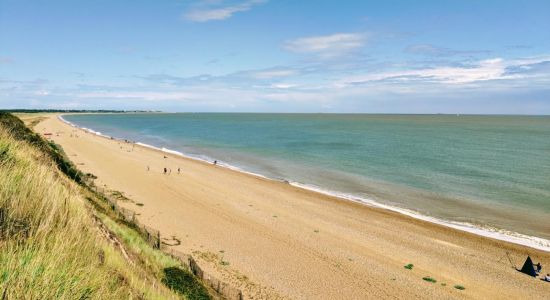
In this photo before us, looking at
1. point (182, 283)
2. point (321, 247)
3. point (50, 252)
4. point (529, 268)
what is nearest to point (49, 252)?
point (50, 252)

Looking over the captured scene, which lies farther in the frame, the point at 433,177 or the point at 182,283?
the point at 433,177

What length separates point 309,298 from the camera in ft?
42.9

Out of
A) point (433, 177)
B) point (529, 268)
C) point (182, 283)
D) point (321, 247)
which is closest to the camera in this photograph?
point (182, 283)

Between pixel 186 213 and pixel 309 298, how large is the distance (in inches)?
465

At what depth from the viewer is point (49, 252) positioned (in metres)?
4.32

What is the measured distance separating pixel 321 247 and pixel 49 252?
15.2 meters

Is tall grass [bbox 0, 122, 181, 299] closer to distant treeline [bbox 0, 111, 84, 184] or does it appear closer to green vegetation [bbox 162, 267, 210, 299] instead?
green vegetation [bbox 162, 267, 210, 299]

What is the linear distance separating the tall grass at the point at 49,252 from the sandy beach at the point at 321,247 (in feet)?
26.8

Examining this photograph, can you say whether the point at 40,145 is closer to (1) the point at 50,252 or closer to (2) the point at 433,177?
(1) the point at 50,252

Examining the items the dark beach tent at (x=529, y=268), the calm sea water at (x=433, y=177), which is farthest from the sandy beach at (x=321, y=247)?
the calm sea water at (x=433, y=177)

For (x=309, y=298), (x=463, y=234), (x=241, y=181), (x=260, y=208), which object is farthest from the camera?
(x=241, y=181)

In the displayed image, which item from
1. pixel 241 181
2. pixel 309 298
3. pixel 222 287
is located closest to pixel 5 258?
pixel 222 287

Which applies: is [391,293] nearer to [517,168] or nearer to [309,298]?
[309,298]

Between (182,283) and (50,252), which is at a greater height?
(50,252)
